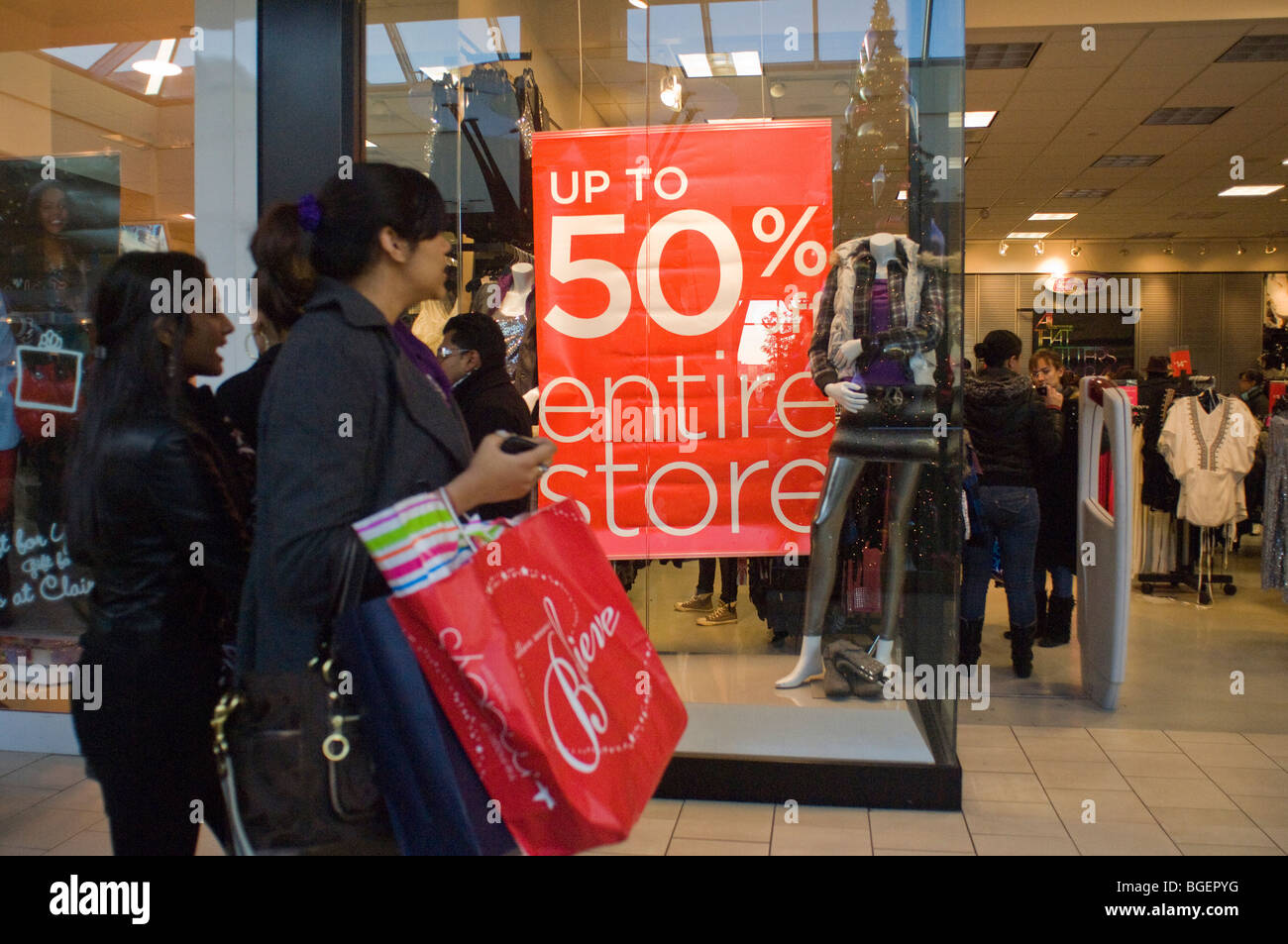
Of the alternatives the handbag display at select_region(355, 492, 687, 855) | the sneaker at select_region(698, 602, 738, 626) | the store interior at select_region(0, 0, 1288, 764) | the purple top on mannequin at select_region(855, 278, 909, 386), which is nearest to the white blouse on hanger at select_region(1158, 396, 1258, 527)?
the store interior at select_region(0, 0, 1288, 764)

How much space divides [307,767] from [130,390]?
26.5 inches

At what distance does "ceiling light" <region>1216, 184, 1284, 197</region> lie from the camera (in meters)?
10.9

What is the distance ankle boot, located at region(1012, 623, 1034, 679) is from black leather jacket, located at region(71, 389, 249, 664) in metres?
4.01

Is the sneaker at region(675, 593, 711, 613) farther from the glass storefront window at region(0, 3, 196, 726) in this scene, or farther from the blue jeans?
the glass storefront window at region(0, 3, 196, 726)

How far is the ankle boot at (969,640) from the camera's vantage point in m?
4.55

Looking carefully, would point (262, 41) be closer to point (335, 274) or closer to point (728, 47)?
point (728, 47)

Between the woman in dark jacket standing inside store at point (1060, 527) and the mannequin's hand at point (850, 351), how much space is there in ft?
6.96

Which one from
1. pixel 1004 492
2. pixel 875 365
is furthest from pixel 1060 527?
pixel 875 365

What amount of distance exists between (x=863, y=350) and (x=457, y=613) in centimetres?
237

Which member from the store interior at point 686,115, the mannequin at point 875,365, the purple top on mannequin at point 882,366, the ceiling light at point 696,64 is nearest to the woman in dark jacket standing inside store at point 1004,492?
the store interior at point 686,115

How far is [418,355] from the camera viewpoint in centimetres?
141

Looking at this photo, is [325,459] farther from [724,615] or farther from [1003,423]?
[1003,423]
